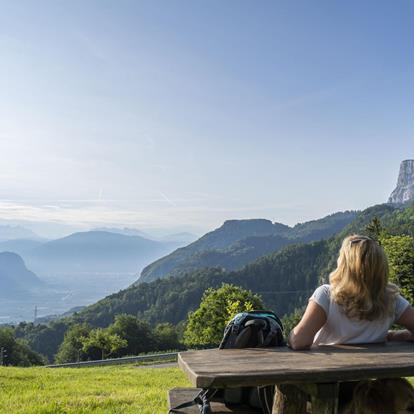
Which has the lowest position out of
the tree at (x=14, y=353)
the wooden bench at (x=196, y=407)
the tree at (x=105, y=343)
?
the tree at (x=14, y=353)

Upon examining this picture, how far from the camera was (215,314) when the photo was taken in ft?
143

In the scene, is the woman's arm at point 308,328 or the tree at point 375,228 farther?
the tree at point 375,228

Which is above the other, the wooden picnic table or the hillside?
the wooden picnic table

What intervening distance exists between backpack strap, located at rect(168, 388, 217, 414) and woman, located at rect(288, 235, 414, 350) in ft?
2.59

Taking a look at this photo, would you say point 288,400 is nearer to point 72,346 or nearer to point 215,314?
point 215,314

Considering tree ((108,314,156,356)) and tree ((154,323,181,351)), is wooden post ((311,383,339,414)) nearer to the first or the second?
tree ((108,314,156,356))

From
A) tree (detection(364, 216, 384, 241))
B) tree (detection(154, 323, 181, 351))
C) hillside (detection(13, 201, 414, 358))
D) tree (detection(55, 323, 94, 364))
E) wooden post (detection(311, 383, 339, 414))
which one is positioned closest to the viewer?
wooden post (detection(311, 383, 339, 414))

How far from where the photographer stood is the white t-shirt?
12.5 feet

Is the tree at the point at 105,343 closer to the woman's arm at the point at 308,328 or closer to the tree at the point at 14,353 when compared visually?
the tree at the point at 14,353

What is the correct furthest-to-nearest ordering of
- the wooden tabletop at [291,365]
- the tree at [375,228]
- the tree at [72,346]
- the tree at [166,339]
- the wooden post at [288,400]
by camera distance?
the tree at [166,339] → the tree at [72,346] → the tree at [375,228] → the wooden post at [288,400] → the wooden tabletop at [291,365]

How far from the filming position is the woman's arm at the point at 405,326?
13.3 ft

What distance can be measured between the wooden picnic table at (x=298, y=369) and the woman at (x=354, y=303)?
154mm

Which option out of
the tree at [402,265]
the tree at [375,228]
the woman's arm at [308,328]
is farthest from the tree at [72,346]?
the woman's arm at [308,328]

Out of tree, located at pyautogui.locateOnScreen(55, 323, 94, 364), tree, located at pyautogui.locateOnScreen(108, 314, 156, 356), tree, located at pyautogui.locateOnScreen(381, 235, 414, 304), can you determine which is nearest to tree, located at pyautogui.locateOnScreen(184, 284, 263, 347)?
tree, located at pyautogui.locateOnScreen(381, 235, 414, 304)
